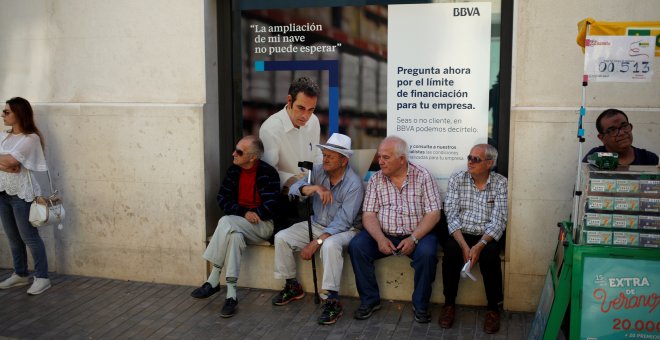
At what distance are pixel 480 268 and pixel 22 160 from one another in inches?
160

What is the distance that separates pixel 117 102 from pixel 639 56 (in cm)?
455

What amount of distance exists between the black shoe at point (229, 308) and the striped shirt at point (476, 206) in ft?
6.14

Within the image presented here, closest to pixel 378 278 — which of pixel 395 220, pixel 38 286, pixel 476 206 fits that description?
pixel 395 220

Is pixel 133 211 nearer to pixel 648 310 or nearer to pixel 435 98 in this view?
pixel 435 98

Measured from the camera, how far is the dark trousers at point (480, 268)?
5062mm

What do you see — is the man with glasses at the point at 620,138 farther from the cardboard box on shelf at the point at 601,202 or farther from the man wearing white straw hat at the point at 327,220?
the man wearing white straw hat at the point at 327,220

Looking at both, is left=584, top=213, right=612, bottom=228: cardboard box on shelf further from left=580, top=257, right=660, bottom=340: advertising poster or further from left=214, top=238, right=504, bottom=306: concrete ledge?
left=214, top=238, right=504, bottom=306: concrete ledge

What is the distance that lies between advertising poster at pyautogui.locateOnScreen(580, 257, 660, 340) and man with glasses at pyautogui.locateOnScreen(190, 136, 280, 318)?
9.06 feet

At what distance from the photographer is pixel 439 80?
18.6 ft

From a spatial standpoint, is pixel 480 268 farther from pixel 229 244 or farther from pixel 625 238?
pixel 229 244

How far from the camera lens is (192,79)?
6074 mm

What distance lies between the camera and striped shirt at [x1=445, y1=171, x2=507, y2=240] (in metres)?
5.16

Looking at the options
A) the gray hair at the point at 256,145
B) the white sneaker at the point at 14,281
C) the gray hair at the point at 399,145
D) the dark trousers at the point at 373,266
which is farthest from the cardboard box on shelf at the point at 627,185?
the white sneaker at the point at 14,281

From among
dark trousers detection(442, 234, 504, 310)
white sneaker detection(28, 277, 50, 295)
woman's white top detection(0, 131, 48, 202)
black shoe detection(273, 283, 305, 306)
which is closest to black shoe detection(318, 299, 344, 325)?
black shoe detection(273, 283, 305, 306)
